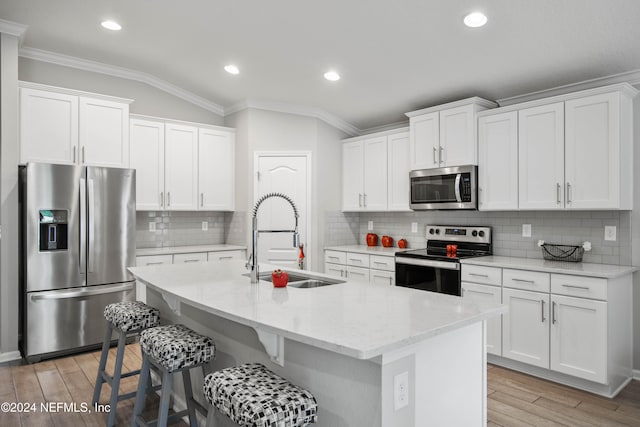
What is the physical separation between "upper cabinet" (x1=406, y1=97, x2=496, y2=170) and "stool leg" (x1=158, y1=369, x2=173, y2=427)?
3.21 meters

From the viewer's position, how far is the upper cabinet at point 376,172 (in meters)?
4.80

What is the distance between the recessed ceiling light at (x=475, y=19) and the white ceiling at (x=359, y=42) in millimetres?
51

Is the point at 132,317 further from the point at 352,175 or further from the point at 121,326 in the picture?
the point at 352,175

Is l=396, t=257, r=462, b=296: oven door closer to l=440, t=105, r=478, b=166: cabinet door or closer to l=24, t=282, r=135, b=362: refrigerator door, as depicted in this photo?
l=440, t=105, r=478, b=166: cabinet door

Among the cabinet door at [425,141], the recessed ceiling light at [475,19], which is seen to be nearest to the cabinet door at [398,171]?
the cabinet door at [425,141]

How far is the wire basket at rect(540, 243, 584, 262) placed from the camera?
138 inches

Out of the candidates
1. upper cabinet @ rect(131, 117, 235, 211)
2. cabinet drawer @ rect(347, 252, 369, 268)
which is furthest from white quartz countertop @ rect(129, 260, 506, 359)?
upper cabinet @ rect(131, 117, 235, 211)

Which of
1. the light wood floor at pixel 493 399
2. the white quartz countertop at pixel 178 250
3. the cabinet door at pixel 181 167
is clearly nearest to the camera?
the light wood floor at pixel 493 399

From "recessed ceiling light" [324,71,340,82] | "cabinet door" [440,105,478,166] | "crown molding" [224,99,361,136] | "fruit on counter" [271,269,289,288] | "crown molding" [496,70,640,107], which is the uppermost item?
"recessed ceiling light" [324,71,340,82]

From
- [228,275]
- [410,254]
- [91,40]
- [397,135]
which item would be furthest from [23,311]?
[397,135]

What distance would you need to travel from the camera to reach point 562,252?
3594 millimetres

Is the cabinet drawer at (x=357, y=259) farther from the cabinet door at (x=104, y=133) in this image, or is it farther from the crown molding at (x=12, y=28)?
the crown molding at (x=12, y=28)

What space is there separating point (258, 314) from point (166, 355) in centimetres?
61

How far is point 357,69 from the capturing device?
3.97 m
